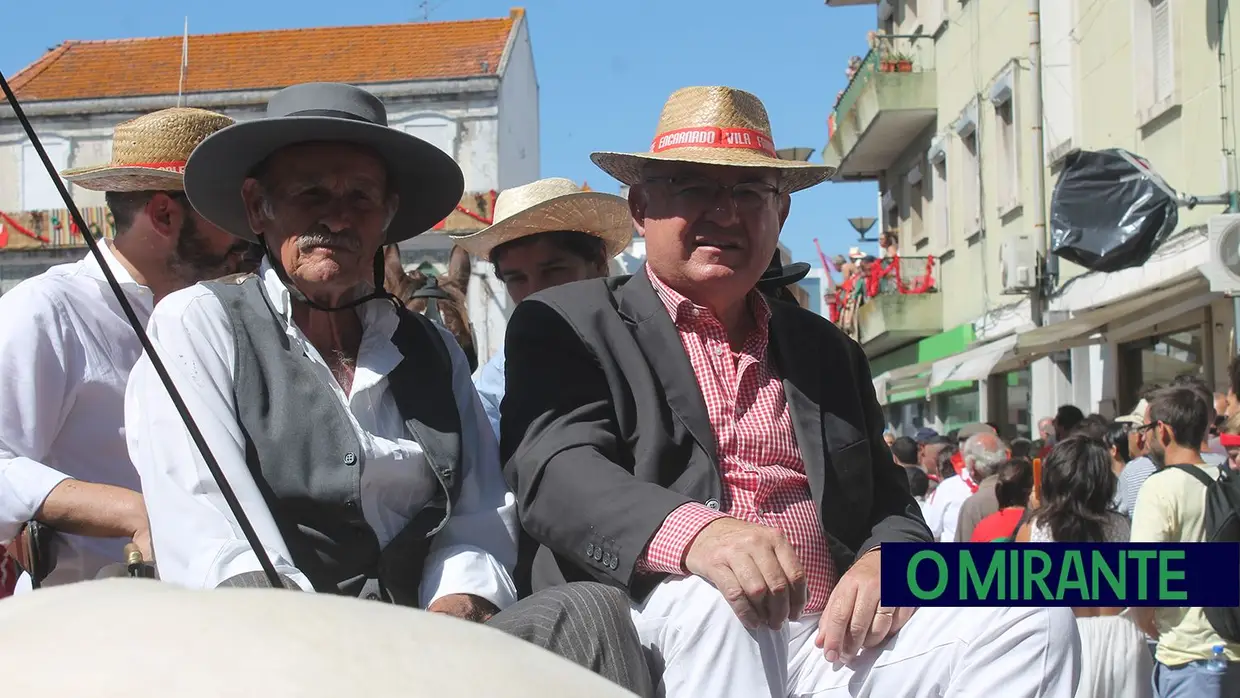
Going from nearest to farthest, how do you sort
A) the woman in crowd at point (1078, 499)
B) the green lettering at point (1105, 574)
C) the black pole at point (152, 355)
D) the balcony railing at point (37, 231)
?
the black pole at point (152, 355) < the green lettering at point (1105, 574) < the woman in crowd at point (1078, 499) < the balcony railing at point (37, 231)

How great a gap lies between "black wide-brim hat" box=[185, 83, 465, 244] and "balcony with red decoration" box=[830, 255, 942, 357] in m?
16.3

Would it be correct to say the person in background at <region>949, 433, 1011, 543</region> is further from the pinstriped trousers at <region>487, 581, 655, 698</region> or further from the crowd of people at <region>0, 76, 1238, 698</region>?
the pinstriped trousers at <region>487, 581, 655, 698</region>

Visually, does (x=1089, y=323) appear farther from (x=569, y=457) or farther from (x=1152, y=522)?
(x=569, y=457)

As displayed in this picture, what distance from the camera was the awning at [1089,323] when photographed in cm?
1008

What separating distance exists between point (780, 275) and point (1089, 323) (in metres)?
9.35

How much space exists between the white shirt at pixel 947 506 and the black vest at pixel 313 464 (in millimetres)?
6944

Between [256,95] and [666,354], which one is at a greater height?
[256,95]

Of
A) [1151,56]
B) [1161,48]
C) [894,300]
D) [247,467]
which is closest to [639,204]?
[247,467]

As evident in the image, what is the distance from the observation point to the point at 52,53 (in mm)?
32781

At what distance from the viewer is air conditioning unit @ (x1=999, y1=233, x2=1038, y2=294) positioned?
14.3 meters

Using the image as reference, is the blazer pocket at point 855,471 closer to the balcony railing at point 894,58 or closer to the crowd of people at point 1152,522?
the crowd of people at point 1152,522

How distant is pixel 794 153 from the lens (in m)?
3.66

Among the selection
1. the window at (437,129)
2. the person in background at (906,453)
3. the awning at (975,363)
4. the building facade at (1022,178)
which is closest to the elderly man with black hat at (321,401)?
the building facade at (1022,178)

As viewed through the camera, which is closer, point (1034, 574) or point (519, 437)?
point (1034, 574)
